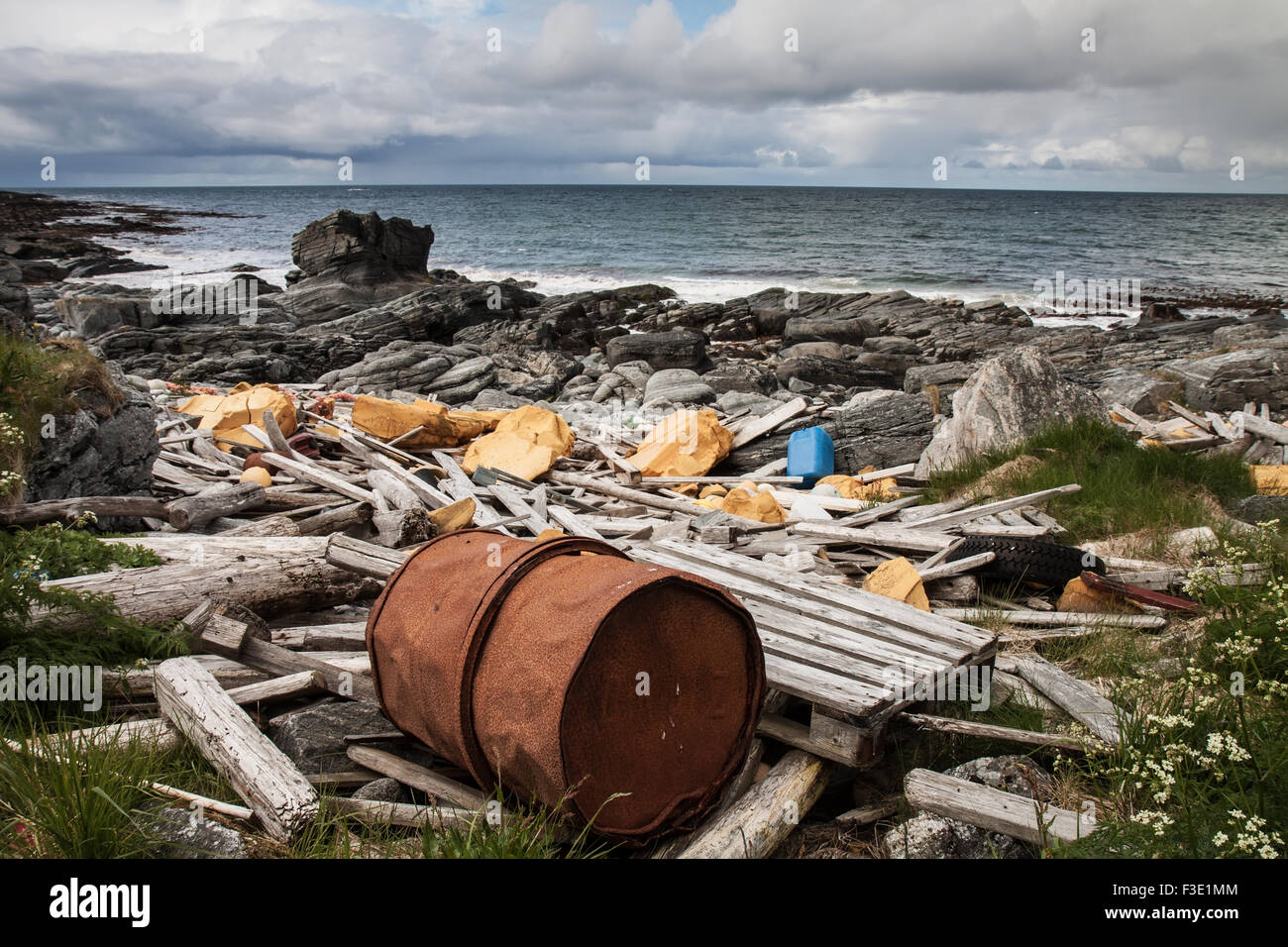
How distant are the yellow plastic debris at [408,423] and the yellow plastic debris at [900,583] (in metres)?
6.17

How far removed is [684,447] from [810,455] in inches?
62.6

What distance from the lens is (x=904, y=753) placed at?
383 centimetres

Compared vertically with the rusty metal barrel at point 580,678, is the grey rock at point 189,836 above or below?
below

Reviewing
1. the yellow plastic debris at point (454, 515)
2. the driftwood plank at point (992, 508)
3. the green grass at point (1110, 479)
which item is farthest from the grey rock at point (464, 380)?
the driftwood plank at point (992, 508)

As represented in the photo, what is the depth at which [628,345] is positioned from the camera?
23.6 metres

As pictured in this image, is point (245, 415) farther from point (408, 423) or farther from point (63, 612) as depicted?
point (63, 612)

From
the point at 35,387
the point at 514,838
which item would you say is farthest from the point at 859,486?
the point at 35,387

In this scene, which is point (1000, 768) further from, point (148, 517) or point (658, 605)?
point (148, 517)

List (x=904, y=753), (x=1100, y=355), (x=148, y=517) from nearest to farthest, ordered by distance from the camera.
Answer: (x=904, y=753) → (x=148, y=517) → (x=1100, y=355)

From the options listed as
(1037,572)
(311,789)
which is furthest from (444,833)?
(1037,572)

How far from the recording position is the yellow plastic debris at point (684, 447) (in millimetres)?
10156

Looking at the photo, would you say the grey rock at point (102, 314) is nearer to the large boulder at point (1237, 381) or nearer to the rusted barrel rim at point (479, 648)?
the rusted barrel rim at point (479, 648)

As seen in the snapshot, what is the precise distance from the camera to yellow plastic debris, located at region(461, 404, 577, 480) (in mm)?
9172
